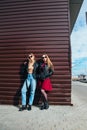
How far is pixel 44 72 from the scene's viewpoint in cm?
895

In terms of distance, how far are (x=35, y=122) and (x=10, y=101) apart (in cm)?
242

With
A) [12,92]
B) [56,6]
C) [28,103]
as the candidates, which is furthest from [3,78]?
[56,6]

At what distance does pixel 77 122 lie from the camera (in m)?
7.34

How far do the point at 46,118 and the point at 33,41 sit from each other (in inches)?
110

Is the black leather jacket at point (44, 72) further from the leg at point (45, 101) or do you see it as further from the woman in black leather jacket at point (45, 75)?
the leg at point (45, 101)

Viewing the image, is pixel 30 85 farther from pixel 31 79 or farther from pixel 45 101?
pixel 45 101

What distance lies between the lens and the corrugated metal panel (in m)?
9.39

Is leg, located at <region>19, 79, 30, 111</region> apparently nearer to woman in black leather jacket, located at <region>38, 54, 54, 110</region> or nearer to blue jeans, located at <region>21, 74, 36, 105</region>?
blue jeans, located at <region>21, 74, 36, 105</region>

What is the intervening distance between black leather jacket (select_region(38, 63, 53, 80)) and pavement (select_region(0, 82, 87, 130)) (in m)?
0.91

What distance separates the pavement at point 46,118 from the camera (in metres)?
7.00

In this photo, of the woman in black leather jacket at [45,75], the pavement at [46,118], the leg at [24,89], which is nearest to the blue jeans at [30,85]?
the leg at [24,89]

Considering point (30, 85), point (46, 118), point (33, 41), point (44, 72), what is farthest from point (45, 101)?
point (33, 41)

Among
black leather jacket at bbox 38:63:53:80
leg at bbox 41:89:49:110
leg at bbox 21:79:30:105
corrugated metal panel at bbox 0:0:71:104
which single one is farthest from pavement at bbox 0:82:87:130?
black leather jacket at bbox 38:63:53:80

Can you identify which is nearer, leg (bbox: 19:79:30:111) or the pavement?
the pavement
